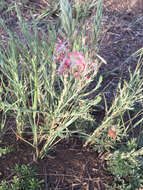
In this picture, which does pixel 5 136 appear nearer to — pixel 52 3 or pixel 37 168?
pixel 37 168

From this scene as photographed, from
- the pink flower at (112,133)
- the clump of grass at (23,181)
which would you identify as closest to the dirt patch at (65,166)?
the clump of grass at (23,181)

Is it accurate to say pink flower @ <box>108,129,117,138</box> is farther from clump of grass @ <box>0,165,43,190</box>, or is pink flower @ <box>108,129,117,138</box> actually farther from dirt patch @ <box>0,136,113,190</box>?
clump of grass @ <box>0,165,43,190</box>

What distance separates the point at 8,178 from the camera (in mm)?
1445

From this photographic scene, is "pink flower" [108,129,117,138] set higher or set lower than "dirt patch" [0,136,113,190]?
higher

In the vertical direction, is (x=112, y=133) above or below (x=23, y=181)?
above

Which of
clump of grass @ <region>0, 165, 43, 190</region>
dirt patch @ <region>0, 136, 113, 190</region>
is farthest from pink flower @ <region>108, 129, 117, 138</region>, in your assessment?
clump of grass @ <region>0, 165, 43, 190</region>

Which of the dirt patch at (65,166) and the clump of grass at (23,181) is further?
the dirt patch at (65,166)

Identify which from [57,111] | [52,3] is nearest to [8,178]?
[57,111]

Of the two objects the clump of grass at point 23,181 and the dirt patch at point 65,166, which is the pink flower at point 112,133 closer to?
the dirt patch at point 65,166

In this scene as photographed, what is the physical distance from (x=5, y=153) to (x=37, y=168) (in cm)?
22

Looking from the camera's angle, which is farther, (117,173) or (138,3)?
(138,3)

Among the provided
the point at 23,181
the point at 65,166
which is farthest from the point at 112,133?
the point at 23,181

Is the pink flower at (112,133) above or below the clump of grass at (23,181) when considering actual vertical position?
above

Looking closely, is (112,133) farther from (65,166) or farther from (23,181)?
(23,181)
